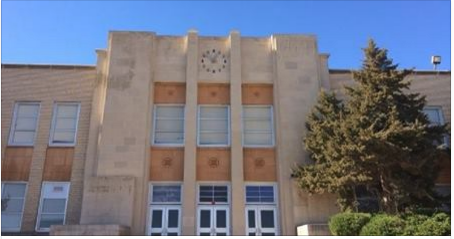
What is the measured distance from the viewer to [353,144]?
1473 cm

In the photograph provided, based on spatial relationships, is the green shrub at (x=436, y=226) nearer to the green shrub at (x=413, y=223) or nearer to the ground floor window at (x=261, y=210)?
the green shrub at (x=413, y=223)

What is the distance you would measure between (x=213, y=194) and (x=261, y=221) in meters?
2.16

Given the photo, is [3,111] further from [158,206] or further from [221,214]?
[221,214]

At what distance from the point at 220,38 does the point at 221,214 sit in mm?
7906

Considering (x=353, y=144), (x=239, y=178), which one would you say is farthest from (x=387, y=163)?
(x=239, y=178)

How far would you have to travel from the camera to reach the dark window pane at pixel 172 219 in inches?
673

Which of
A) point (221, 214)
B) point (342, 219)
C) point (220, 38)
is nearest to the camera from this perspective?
point (342, 219)

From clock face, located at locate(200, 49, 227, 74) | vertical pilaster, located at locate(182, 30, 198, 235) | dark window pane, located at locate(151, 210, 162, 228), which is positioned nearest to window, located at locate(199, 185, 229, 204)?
vertical pilaster, located at locate(182, 30, 198, 235)

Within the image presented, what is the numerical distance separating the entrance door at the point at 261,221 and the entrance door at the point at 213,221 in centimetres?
86

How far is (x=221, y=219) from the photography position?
1727 centimetres

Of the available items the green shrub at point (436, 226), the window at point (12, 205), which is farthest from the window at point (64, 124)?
the green shrub at point (436, 226)

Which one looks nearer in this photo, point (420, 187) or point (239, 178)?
point (420, 187)

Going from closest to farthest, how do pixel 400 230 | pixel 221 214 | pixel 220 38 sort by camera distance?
pixel 400 230 → pixel 221 214 → pixel 220 38

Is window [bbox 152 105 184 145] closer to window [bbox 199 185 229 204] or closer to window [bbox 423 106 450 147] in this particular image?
window [bbox 199 185 229 204]
